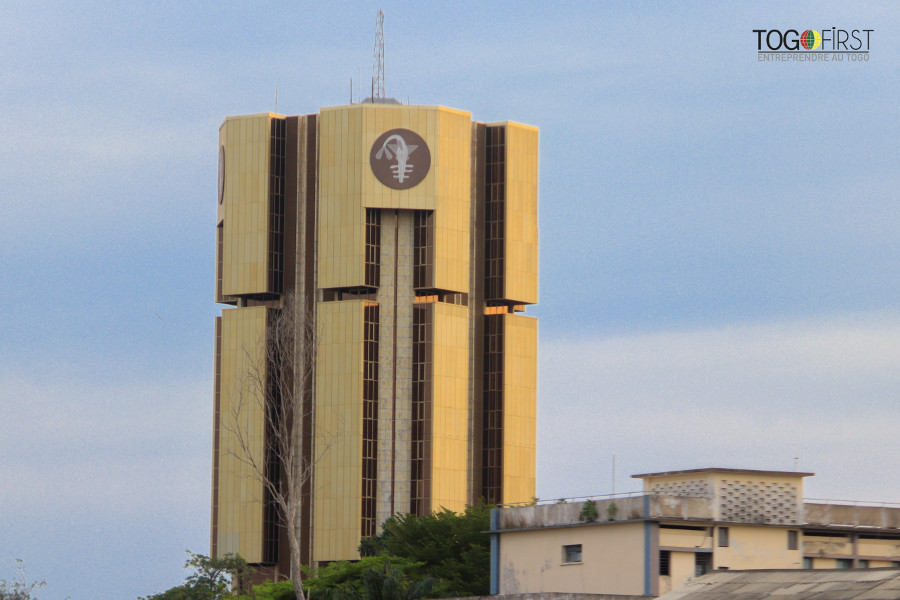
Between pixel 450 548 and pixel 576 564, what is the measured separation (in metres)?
27.9

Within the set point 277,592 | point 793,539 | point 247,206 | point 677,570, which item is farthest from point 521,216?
point 677,570

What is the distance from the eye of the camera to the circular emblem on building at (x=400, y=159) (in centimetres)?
12606

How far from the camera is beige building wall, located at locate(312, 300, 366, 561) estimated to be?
12088 cm

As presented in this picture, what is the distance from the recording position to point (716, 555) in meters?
59.1

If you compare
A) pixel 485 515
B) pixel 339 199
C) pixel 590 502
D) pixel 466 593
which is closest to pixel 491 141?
pixel 339 199

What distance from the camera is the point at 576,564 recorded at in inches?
2406

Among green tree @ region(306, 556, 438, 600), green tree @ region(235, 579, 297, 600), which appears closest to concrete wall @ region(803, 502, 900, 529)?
green tree @ region(306, 556, 438, 600)

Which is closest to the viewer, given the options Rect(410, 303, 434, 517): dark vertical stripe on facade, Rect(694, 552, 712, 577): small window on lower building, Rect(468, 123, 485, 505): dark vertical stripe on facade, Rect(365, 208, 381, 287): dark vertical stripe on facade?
Rect(694, 552, 712, 577): small window on lower building

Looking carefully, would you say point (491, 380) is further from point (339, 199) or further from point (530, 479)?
point (339, 199)

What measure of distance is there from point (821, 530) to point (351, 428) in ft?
213

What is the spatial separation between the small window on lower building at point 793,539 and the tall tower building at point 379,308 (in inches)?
2481

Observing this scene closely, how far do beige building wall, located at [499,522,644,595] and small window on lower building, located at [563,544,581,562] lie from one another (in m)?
0.13

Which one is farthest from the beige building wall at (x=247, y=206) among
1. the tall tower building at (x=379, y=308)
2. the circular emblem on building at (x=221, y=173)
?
the circular emblem on building at (x=221, y=173)

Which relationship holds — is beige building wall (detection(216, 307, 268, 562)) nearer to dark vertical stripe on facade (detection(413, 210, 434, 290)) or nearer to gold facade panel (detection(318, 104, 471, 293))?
gold facade panel (detection(318, 104, 471, 293))
